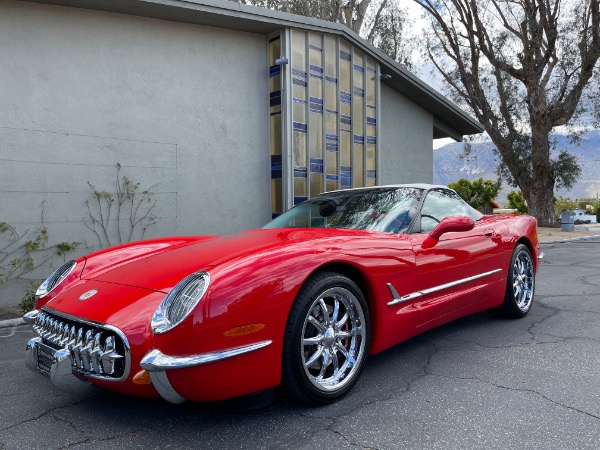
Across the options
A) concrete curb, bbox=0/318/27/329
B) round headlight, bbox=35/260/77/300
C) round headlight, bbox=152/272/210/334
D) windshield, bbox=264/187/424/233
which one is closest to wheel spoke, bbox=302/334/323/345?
round headlight, bbox=152/272/210/334

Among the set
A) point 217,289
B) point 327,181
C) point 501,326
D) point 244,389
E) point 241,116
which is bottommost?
point 501,326

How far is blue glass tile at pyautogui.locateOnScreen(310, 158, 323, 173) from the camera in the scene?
9936 millimetres

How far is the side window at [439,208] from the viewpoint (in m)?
3.63

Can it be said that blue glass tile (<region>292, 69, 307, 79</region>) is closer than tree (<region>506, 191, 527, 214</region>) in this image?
Yes

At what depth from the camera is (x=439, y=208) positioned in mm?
3920

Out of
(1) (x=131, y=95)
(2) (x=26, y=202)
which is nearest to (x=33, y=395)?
(2) (x=26, y=202)

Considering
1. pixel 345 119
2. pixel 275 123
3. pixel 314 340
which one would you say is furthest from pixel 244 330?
pixel 345 119

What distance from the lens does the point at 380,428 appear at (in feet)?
7.83

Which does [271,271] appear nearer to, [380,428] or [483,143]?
[380,428]

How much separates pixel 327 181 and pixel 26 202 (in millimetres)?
5621

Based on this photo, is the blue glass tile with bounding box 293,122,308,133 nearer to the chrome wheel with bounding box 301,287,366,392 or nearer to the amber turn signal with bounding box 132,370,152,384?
the chrome wheel with bounding box 301,287,366,392

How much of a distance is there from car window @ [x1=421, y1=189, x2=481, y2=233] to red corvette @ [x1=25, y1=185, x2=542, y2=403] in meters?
0.02

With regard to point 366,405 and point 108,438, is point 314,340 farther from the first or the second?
point 108,438

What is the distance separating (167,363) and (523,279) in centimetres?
363
